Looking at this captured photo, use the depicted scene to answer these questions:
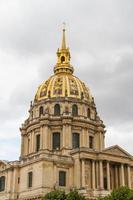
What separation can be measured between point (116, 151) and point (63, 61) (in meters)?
26.3

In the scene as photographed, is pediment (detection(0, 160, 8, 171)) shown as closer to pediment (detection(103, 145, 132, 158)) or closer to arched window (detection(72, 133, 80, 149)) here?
arched window (detection(72, 133, 80, 149))

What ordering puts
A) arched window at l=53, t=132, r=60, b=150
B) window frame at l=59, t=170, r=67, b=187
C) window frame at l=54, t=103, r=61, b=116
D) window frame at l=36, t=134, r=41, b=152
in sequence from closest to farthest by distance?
window frame at l=59, t=170, r=67, b=187
arched window at l=53, t=132, r=60, b=150
window frame at l=36, t=134, r=41, b=152
window frame at l=54, t=103, r=61, b=116

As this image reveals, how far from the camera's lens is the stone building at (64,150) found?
58.1 metres

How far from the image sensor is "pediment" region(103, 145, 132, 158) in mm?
62084

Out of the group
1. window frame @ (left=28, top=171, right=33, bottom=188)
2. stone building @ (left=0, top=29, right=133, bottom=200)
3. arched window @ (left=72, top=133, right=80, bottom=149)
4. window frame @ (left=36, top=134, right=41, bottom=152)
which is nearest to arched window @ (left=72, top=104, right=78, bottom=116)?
stone building @ (left=0, top=29, right=133, bottom=200)

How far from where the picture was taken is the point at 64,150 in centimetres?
6562

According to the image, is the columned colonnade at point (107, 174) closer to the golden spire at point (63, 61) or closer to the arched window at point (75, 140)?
the arched window at point (75, 140)

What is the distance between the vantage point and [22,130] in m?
75.2

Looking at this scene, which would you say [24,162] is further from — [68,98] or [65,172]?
[68,98]

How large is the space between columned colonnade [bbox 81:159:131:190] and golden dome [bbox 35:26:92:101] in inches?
672

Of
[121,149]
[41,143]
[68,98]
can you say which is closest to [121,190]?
[121,149]

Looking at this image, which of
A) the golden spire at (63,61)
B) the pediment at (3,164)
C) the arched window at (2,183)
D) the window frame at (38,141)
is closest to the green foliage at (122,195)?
the arched window at (2,183)

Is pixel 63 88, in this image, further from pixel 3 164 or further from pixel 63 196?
pixel 63 196

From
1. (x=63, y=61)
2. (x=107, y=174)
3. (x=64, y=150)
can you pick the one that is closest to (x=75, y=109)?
(x=64, y=150)
